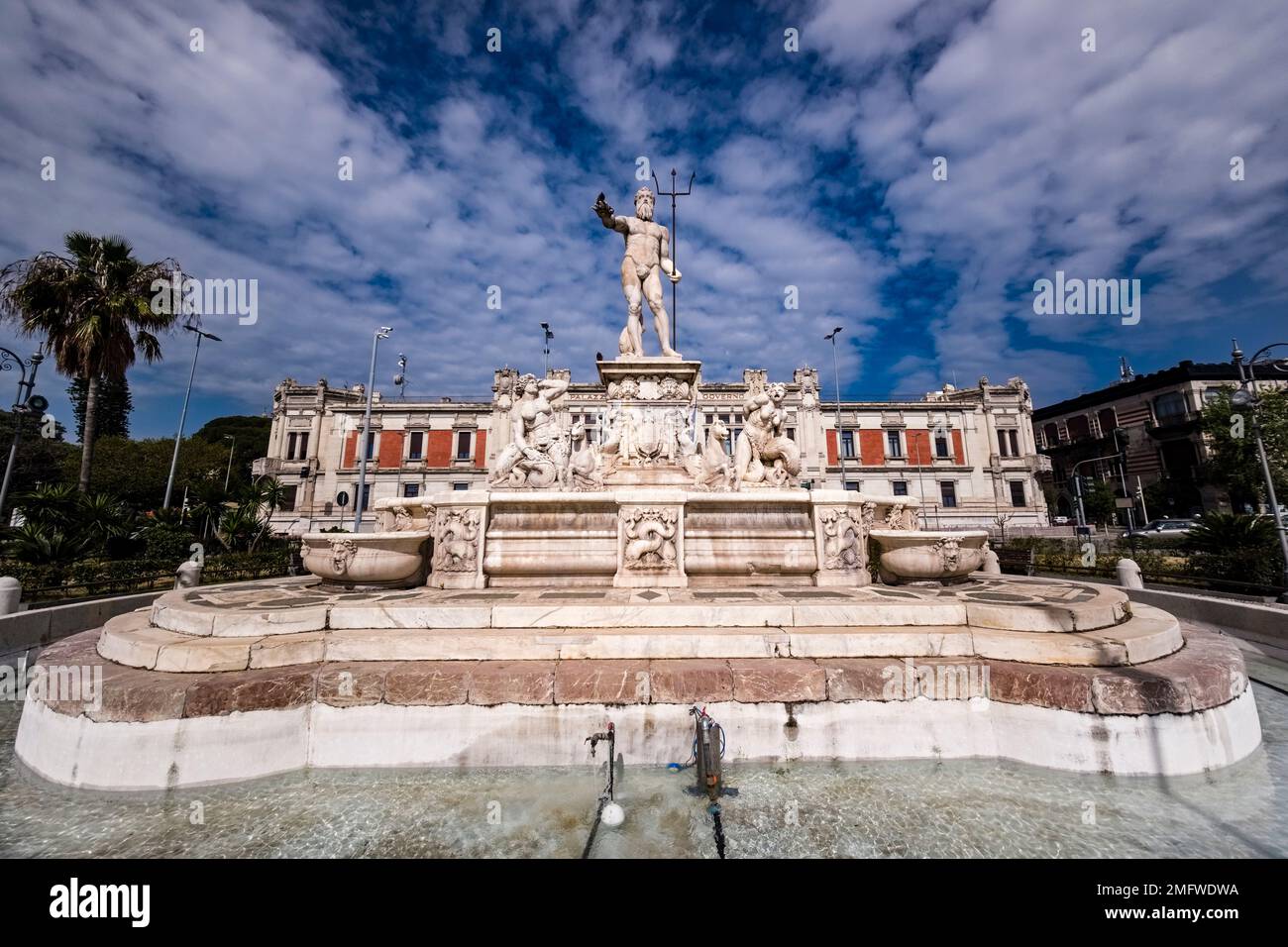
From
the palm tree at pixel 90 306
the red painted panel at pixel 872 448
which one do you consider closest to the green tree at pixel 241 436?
the palm tree at pixel 90 306

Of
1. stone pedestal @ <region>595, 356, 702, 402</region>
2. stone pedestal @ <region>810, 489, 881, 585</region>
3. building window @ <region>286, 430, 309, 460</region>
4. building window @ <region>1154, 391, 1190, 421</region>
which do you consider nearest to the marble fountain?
stone pedestal @ <region>810, 489, 881, 585</region>

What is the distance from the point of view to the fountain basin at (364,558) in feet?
19.7

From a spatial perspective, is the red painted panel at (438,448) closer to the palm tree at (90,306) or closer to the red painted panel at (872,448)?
the palm tree at (90,306)

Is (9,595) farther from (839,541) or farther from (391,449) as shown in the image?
(391,449)

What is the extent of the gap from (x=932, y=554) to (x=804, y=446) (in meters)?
41.9

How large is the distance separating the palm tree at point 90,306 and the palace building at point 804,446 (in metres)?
28.1

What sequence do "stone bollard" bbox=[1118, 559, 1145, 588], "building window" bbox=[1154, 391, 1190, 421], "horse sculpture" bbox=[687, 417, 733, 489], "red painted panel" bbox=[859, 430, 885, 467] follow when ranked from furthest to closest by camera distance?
"red painted panel" bbox=[859, 430, 885, 467] → "building window" bbox=[1154, 391, 1190, 421] → "stone bollard" bbox=[1118, 559, 1145, 588] → "horse sculpture" bbox=[687, 417, 733, 489]

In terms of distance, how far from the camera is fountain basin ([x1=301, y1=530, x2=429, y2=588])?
6.02 m

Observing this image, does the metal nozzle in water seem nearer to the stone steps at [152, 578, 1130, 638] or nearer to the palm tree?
the stone steps at [152, 578, 1130, 638]

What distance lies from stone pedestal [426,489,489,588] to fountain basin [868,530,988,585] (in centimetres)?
527

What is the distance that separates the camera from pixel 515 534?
662 cm

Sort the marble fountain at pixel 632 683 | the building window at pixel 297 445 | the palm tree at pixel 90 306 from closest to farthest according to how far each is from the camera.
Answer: the marble fountain at pixel 632 683 → the palm tree at pixel 90 306 → the building window at pixel 297 445

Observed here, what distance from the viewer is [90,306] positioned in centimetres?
1642
